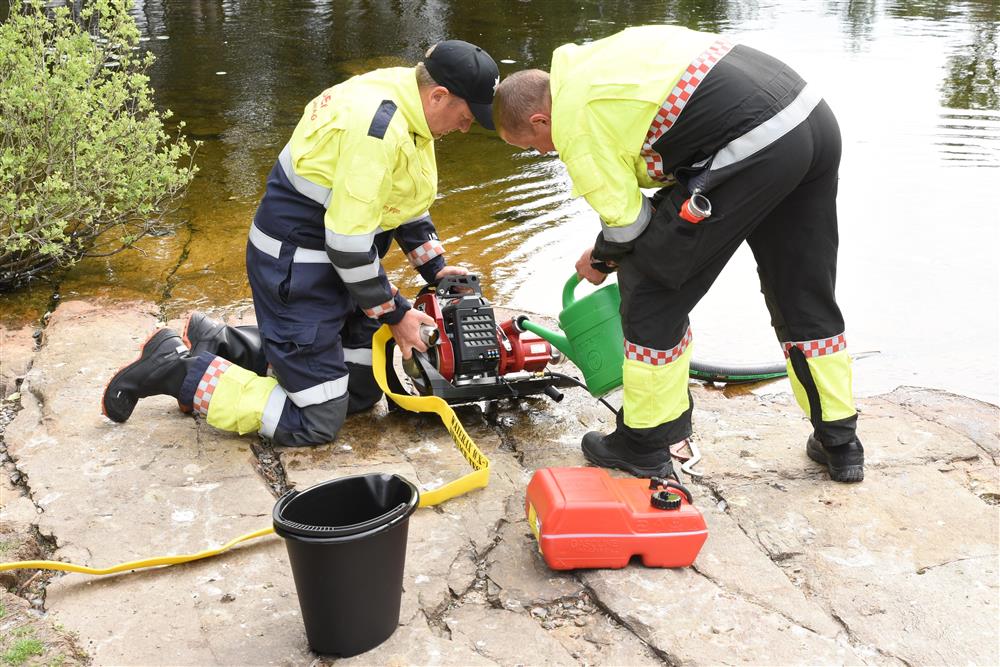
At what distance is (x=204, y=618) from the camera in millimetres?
2549

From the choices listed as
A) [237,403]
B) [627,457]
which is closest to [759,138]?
[627,457]

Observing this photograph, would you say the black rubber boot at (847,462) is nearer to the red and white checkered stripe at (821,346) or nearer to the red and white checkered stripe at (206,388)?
the red and white checkered stripe at (821,346)

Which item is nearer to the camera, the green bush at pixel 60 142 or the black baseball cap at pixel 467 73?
the black baseball cap at pixel 467 73

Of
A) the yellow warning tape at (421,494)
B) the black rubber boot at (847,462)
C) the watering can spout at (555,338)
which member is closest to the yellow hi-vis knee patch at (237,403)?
the yellow warning tape at (421,494)

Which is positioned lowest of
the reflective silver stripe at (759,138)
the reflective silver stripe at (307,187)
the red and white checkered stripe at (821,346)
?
the red and white checkered stripe at (821,346)

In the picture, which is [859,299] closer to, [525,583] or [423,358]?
[423,358]

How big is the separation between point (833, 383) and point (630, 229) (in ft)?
3.21

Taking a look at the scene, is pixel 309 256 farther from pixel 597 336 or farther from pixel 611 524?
pixel 611 524

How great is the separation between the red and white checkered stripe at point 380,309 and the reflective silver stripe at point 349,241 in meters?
0.23

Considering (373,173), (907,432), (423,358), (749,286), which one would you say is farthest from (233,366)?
(749,286)

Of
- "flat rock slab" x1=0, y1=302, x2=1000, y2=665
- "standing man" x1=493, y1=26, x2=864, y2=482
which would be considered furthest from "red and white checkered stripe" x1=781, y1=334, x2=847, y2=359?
"flat rock slab" x1=0, y1=302, x2=1000, y2=665

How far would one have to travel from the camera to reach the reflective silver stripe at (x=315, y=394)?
3479 mm

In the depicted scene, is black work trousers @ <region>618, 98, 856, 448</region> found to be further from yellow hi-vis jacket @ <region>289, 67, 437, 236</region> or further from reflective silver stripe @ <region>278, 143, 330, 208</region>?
reflective silver stripe @ <region>278, 143, 330, 208</region>

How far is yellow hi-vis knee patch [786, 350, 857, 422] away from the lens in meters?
3.31
